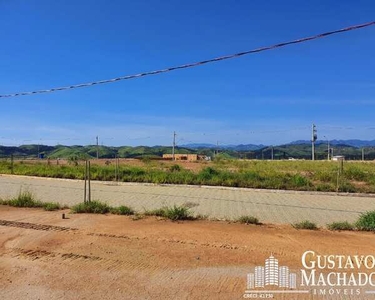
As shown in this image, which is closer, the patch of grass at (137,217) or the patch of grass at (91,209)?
the patch of grass at (137,217)

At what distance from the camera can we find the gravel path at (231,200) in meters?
10.3

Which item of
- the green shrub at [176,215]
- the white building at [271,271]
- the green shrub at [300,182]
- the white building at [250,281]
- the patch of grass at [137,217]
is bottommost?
the white building at [250,281]

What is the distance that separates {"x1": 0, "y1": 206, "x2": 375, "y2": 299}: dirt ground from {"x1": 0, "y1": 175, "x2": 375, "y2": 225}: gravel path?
227 centimetres

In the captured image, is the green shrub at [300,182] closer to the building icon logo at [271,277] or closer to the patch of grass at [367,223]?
the patch of grass at [367,223]

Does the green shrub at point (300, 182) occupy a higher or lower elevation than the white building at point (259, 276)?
higher

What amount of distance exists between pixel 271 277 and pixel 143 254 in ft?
7.01

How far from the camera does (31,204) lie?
1091 cm

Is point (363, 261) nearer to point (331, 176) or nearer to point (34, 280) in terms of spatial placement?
point (34, 280)

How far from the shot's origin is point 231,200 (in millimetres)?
12852

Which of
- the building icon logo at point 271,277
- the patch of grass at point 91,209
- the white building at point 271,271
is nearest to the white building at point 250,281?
the building icon logo at point 271,277

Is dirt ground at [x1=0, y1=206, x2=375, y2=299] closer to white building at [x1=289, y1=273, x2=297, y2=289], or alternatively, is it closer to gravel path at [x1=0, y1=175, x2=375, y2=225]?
white building at [x1=289, y1=273, x2=297, y2=289]

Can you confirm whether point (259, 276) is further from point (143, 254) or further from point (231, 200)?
point (231, 200)

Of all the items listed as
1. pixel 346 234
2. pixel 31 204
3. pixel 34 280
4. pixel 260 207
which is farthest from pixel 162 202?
pixel 34 280

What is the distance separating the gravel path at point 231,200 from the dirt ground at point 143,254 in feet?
7.44
